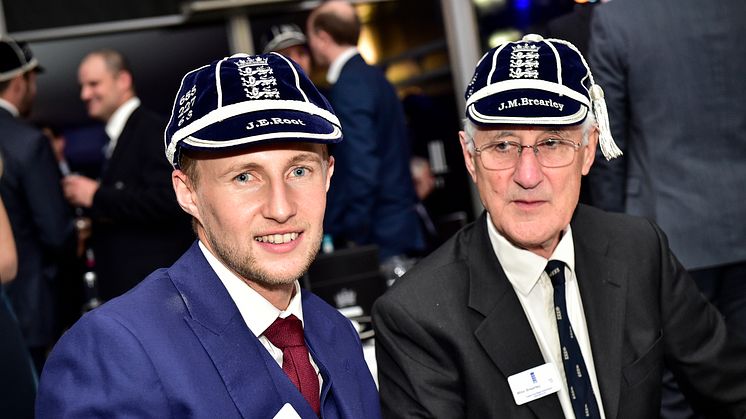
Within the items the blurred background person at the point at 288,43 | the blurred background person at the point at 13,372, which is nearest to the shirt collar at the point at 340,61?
the blurred background person at the point at 288,43

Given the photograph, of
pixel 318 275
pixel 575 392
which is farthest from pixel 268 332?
pixel 318 275

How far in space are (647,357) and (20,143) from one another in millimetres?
2730

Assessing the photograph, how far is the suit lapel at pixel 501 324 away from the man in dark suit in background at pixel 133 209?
1936mm

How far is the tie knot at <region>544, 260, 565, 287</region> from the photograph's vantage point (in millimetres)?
1853

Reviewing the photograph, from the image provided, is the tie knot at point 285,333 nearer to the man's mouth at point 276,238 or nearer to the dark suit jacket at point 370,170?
the man's mouth at point 276,238

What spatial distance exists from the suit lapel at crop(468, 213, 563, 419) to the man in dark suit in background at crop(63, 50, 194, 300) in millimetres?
1936

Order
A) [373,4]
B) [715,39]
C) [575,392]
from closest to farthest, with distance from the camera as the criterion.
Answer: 1. [575,392]
2. [715,39]
3. [373,4]

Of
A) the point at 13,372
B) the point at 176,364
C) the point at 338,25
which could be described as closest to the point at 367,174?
the point at 338,25

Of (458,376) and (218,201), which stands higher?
(218,201)

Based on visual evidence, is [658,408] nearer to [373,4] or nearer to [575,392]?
[575,392]

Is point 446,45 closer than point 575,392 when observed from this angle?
No

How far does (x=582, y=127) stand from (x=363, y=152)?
2151 millimetres

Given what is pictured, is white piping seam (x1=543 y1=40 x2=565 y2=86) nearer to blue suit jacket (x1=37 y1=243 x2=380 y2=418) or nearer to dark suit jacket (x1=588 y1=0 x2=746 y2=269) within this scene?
blue suit jacket (x1=37 y1=243 x2=380 y2=418)

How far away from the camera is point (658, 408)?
1.87 m
